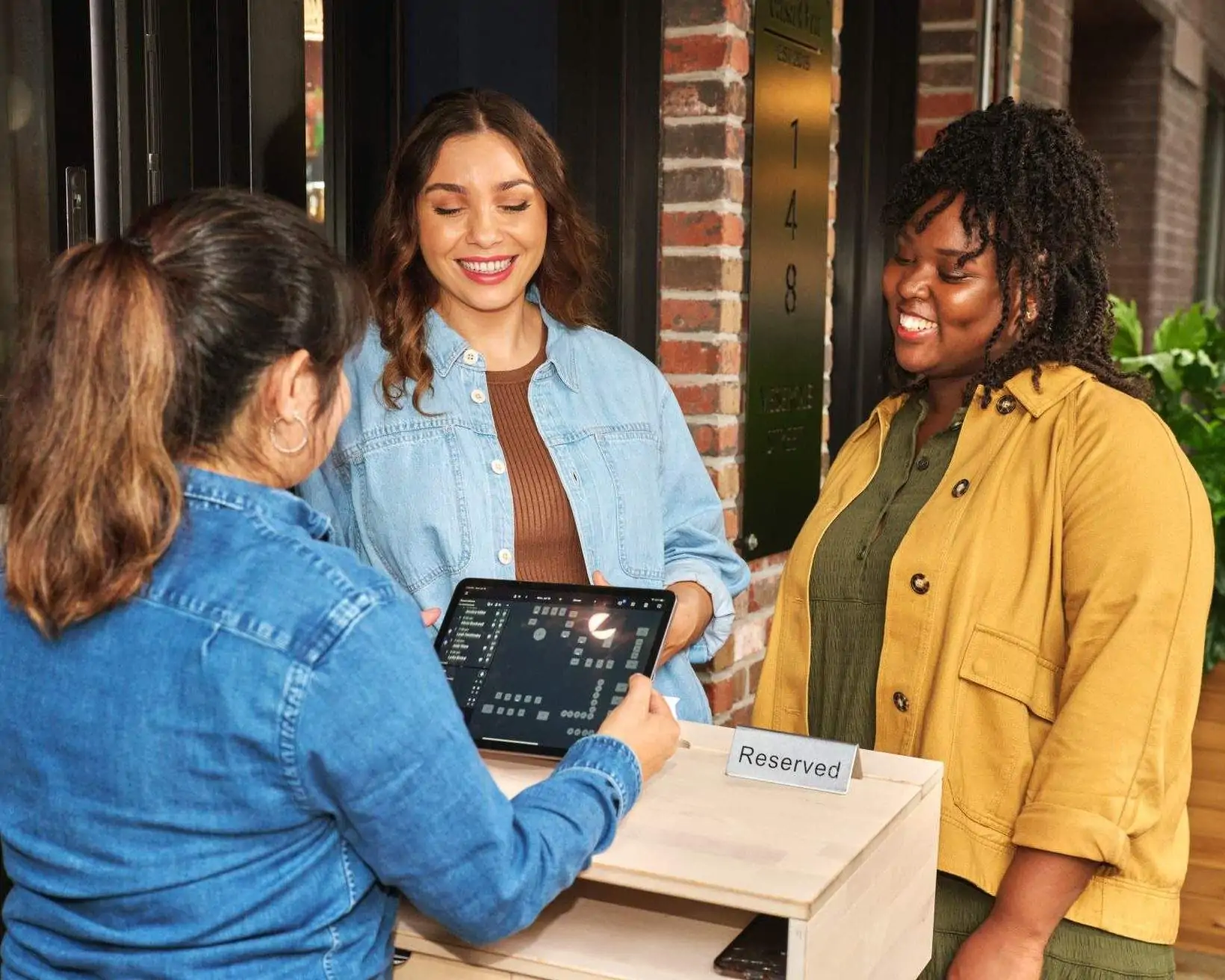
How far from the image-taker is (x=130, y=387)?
1007mm

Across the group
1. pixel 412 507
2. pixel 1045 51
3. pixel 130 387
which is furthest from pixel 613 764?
pixel 1045 51

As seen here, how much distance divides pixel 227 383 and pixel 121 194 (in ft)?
3.17

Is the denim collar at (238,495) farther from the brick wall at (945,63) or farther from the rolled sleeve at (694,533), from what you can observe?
the brick wall at (945,63)

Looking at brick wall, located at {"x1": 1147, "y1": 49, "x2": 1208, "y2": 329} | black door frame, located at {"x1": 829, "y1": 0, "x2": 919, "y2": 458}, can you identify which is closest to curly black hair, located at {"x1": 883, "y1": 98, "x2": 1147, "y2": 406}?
black door frame, located at {"x1": 829, "y1": 0, "x2": 919, "y2": 458}

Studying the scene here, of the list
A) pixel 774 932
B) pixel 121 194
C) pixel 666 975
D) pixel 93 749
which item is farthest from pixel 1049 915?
pixel 121 194

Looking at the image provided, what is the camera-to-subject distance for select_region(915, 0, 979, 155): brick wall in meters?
4.07

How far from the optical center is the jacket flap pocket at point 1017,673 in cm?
158

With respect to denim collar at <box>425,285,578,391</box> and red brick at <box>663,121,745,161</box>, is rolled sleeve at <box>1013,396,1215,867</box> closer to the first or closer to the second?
denim collar at <box>425,285,578,391</box>

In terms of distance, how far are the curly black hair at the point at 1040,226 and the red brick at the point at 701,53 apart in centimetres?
107

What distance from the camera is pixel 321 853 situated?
3.52 ft

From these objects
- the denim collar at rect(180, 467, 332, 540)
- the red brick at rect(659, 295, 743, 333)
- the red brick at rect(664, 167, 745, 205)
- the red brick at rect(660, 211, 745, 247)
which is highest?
the red brick at rect(664, 167, 745, 205)

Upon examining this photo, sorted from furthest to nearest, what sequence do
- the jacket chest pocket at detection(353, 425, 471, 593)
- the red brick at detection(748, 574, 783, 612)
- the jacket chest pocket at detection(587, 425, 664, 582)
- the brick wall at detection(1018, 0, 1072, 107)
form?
the brick wall at detection(1018, 0, 1072, 107), the red brick at detection(748, 574, 783, 612), the jacket chest pocket at detection(587, 425, 664, 582), the jacket chest pocket at detection(353, 425, 471, 593)

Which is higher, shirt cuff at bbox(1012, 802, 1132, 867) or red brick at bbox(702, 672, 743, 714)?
shirt cuff at bbox(1012, 802, 1132, 867)

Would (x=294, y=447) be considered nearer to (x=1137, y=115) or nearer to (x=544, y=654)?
(x=544, y=654)
